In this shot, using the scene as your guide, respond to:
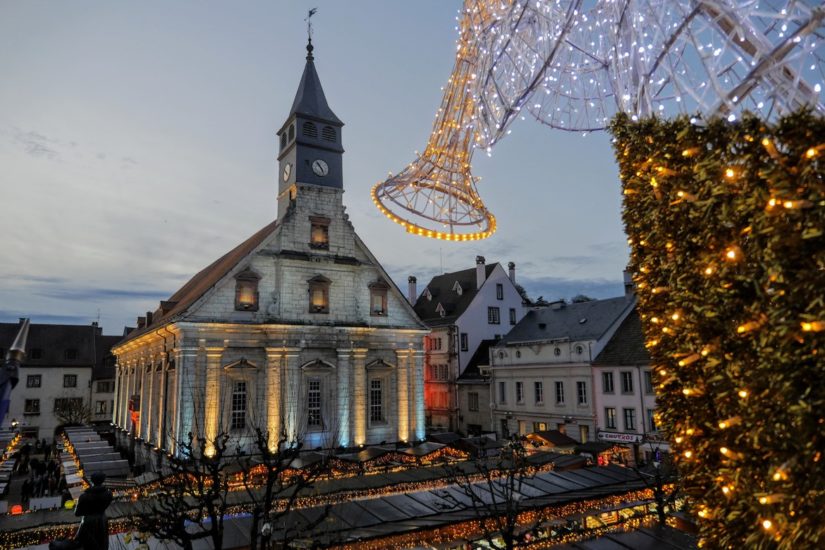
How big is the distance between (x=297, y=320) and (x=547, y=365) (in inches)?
788

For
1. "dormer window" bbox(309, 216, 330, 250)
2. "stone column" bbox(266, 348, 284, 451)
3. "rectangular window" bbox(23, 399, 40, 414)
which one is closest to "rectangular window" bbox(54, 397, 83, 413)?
"rectangular window" bbox(23, 399, 40, 414)

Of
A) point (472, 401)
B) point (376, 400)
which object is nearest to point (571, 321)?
point (472, 401)

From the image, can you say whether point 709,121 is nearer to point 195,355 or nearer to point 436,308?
point 195,355

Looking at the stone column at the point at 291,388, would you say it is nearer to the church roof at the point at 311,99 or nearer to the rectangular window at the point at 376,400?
the rectangular window at the point at 376,400

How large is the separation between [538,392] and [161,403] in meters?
28.3

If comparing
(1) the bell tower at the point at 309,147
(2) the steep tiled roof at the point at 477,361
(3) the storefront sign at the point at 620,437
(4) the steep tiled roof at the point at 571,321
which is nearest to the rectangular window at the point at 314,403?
(1) the bell tower at the point at 309,147

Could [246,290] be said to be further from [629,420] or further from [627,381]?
[629,420]

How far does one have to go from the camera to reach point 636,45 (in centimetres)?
752

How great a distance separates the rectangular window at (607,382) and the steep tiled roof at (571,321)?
2.84 m

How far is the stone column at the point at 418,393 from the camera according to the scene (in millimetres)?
38875

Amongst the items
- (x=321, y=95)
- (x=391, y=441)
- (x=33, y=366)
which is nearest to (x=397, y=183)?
(x=391, y=441)

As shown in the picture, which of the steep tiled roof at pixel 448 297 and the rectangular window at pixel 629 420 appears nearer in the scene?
the rectangular window at pixel 629 420

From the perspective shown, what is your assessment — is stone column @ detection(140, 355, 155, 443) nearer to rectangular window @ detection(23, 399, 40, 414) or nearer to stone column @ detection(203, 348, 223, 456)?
stone column @ detection(203, 348, 223, 456)

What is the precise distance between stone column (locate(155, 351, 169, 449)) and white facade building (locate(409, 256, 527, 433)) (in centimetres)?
2661
